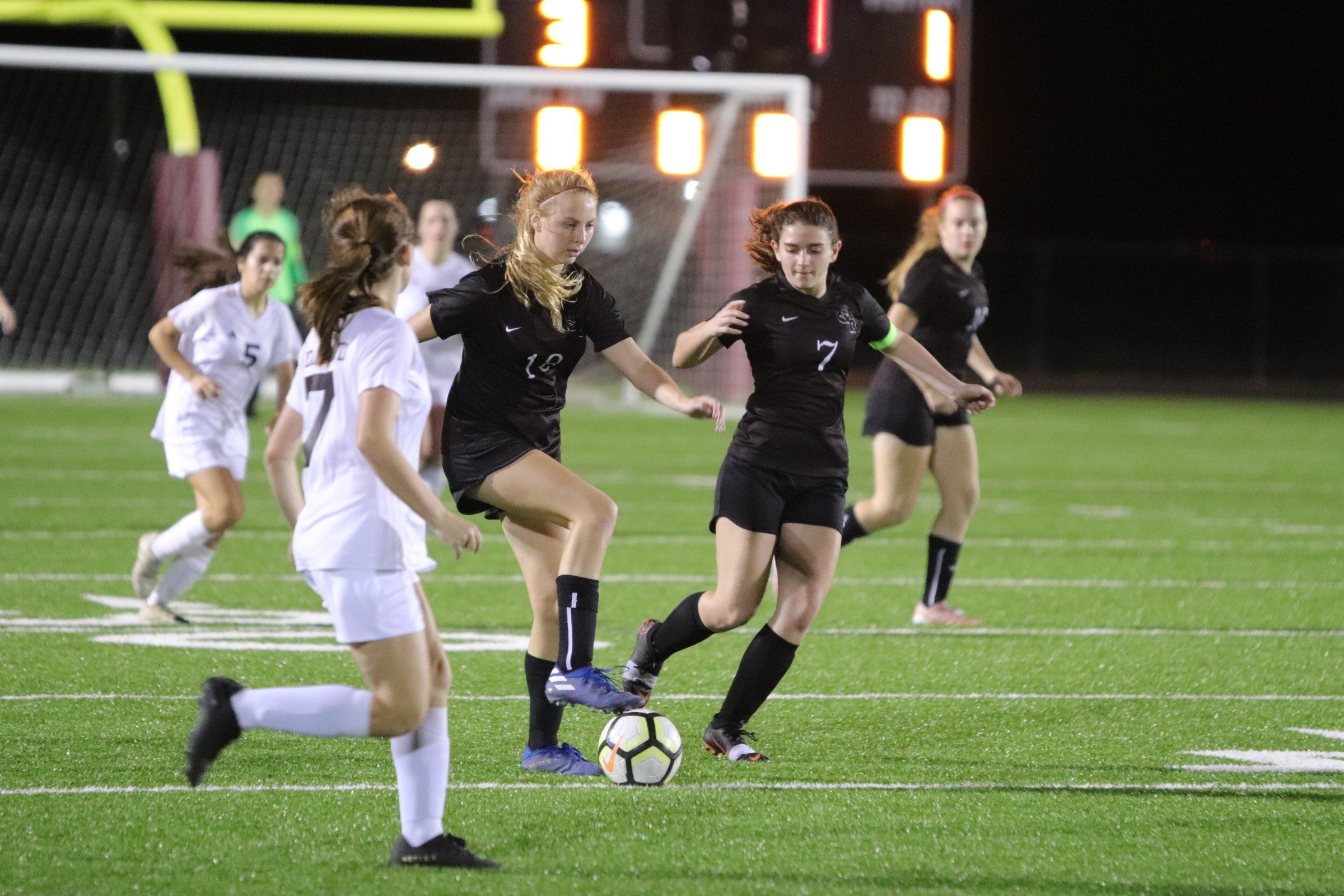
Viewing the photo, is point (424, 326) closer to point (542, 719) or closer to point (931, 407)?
point (542, 719)

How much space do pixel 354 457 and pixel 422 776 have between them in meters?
0.74

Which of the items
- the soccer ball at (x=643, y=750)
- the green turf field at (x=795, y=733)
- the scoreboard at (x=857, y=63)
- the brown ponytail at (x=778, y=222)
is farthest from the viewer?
the scoreboard at (x=857, y=63)

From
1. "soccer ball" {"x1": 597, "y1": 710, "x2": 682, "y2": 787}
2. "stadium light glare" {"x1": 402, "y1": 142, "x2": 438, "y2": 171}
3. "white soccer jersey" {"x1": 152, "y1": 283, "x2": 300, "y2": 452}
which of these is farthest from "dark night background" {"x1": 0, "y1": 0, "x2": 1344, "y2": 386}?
"soccer ball" {"x1": 597, "y1": 710, "x2": 682, "y2": 787}

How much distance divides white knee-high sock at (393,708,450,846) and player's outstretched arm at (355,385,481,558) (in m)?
0.47

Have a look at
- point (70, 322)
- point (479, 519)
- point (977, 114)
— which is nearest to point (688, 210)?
point (479, 519)

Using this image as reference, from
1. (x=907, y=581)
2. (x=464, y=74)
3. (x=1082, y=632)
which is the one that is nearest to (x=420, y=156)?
(x=1082, y=632)

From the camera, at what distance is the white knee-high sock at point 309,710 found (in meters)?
3.93

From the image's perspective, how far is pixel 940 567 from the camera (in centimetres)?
792

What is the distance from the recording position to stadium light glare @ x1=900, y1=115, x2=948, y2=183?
18141 mm

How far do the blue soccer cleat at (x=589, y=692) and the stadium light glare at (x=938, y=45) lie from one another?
14.2 meters

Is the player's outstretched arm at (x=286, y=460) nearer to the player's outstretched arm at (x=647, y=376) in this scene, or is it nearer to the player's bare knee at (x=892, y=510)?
the player's outstretched arm at (x=647, y=376)

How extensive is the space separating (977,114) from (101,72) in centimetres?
2142

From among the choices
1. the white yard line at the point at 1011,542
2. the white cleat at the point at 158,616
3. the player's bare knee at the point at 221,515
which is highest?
the player's bare knee at the point at 221,515

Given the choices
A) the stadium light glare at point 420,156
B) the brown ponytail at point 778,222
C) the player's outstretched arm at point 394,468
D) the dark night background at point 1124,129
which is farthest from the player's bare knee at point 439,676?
the dark night background at point 1124,129
